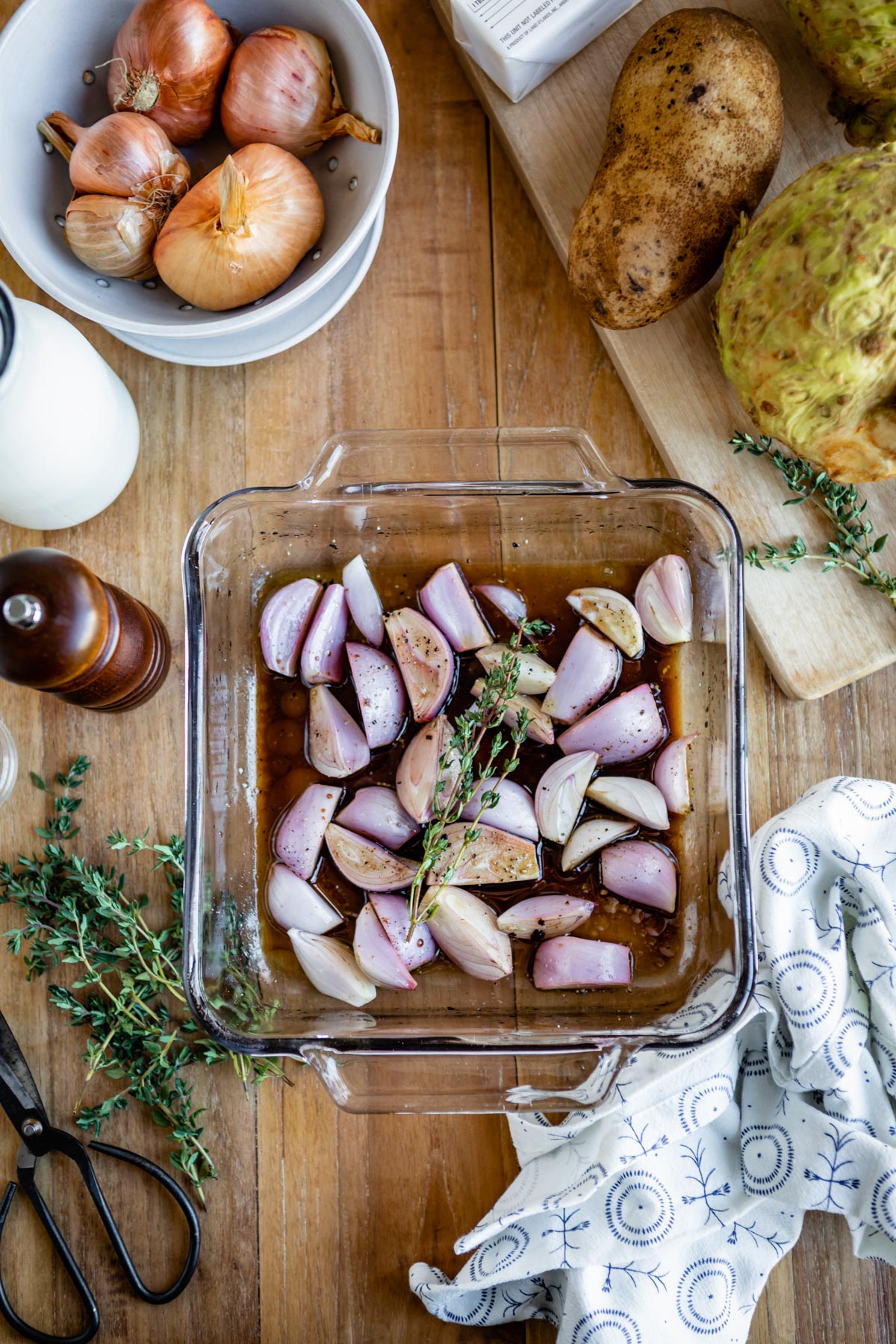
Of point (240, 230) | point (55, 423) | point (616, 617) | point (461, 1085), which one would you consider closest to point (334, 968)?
point (461, 1085)

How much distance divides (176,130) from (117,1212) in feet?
3.06

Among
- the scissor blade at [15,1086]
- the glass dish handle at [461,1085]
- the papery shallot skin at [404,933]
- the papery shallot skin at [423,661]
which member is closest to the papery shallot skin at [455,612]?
the papery shallot skin at [423,661]

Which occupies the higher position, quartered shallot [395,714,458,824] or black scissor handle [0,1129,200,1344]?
quartered shallot [395,714,458,824]

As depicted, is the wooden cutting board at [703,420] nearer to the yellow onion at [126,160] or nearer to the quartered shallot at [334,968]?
the yellow onion at [126,160]

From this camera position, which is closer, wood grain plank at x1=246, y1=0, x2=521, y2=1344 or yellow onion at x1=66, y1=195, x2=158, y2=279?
yellow onion at x1=66, y1=195, x2=158, y2=279

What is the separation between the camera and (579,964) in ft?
2.67

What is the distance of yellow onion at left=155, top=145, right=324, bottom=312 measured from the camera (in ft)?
2.46

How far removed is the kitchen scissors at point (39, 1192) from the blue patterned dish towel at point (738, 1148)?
0.74 ft

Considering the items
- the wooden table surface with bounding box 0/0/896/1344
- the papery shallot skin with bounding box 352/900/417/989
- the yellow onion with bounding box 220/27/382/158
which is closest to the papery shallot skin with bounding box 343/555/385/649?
the wooden table surface with bounding box 0/0/896/1344

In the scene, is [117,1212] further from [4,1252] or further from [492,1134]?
[492,1134]

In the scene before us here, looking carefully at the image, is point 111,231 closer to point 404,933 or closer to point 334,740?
point 334,740

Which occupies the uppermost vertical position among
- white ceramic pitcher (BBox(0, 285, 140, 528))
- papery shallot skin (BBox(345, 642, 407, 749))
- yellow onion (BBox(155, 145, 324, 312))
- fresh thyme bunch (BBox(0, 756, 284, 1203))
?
yellow onion (BBox(155, 145, 324, 312))

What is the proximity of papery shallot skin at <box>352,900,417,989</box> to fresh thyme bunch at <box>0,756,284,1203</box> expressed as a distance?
0.10 m

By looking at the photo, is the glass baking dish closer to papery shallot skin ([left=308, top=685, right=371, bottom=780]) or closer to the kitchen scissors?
papery shallot skin ([left=308, top=685, right=371, bottom=780])
